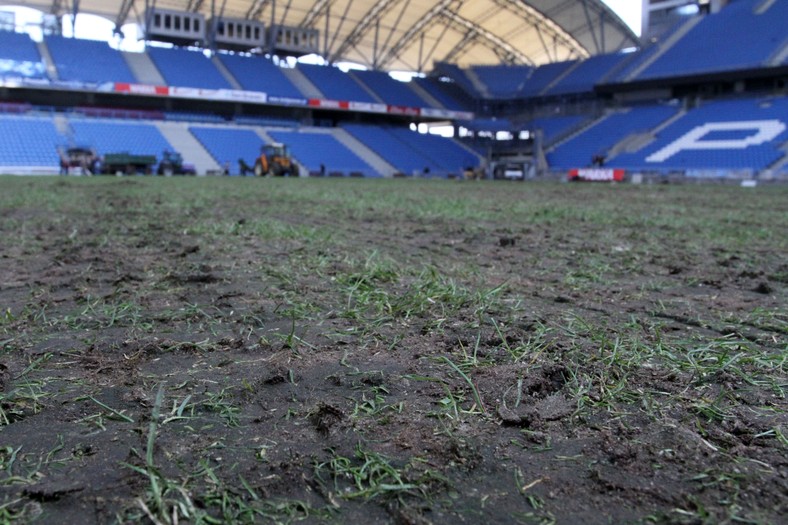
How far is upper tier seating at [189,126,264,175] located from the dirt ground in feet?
Result: 124

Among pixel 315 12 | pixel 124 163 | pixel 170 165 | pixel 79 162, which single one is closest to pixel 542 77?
pixel 315 12

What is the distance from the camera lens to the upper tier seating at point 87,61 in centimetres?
4109

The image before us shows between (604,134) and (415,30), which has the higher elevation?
(415,30)

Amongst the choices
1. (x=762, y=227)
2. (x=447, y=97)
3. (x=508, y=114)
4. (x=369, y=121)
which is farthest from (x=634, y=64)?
(x=762, y=227)

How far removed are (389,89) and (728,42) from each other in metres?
28.4

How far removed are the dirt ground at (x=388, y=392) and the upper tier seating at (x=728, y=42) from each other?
145 feet

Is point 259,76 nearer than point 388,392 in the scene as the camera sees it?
No

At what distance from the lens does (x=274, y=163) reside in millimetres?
34812

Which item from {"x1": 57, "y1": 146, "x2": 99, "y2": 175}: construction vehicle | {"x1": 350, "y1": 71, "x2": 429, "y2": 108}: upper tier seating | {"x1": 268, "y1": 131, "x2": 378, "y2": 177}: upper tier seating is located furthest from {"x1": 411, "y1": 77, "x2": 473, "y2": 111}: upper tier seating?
{"x1": 57, "y1": 146, "x2": 99, "y2": 175}: construction vehicle

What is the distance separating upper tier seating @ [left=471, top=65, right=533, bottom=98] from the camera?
5872 centimetres

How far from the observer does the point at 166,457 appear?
168cm

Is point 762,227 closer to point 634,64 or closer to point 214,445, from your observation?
point 214,445

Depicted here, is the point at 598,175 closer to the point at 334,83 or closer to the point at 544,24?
the point at 544,24

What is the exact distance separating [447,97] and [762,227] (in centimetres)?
5359
